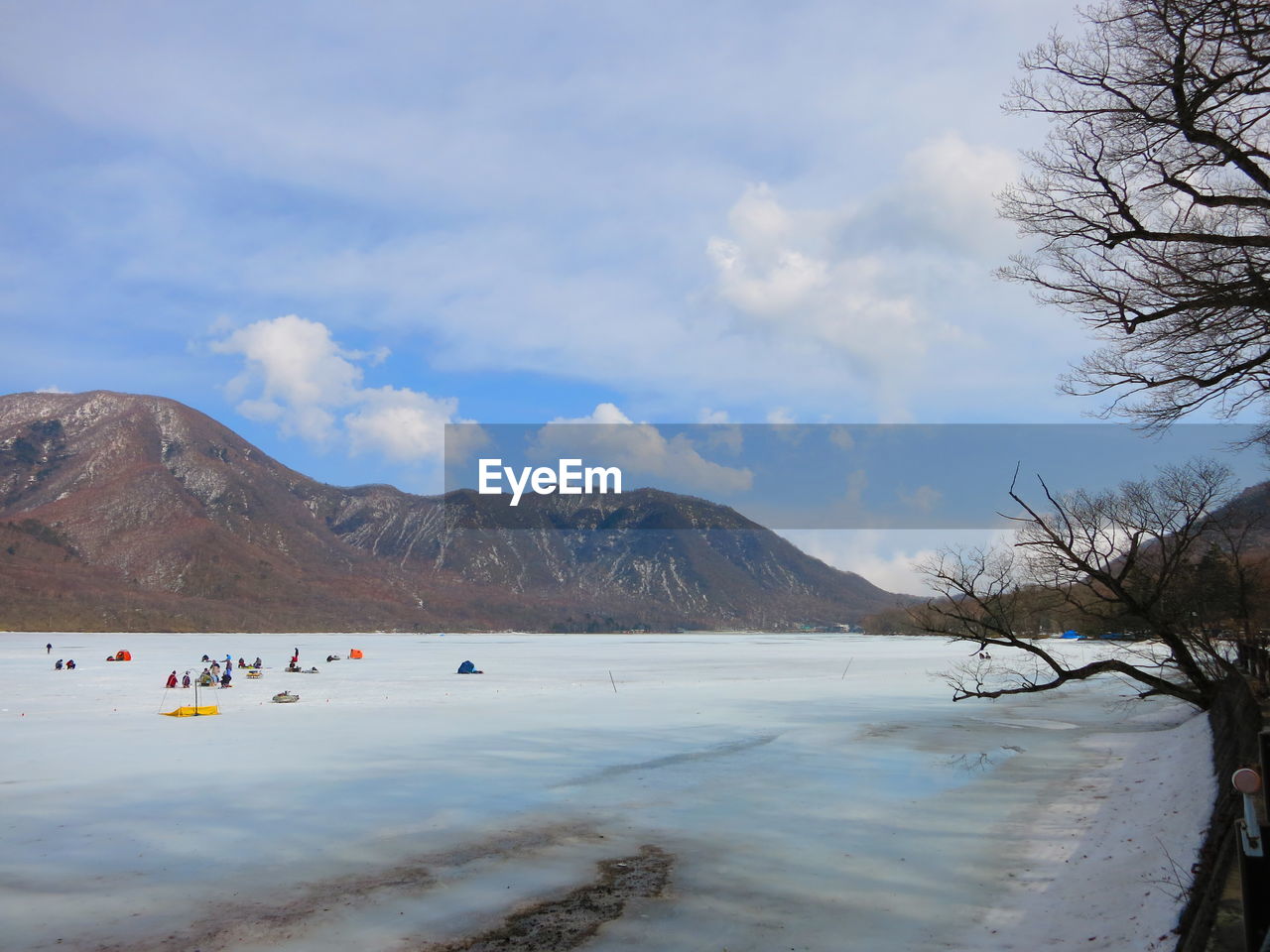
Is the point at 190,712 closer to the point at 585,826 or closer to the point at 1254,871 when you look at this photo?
the point at 585,826

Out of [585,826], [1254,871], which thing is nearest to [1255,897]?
[1254,871]

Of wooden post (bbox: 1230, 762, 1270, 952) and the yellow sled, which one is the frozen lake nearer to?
the yellow sled

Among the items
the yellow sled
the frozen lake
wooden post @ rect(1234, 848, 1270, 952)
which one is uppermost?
wooden post @ rect(1234, 848, 1270, 952)

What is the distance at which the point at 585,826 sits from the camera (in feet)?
38.0

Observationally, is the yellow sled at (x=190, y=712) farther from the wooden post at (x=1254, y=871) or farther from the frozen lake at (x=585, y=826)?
the wooden post at (x=1254, y=871)

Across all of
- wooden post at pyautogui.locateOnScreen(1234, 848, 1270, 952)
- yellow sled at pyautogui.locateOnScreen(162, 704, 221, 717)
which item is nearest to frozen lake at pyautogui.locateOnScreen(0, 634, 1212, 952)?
yellow sled at pyautogui.locateOnScreen(162, 704, 221, 717)

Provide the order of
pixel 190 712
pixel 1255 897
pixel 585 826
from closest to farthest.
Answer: pixel 1255 897, pixel 585 826, pixel 190 712

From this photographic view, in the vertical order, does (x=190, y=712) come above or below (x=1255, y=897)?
below

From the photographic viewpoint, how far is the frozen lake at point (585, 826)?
791 centimetres

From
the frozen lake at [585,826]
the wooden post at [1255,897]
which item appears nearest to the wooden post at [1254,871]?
the wooden post at [1255,897]

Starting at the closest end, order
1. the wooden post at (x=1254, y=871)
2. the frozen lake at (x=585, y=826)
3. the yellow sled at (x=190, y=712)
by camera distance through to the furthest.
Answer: the wooden post at (x=1254, y=871) < the frozen lake at (x=585, y=826) < the yellow sled at (x=190, y=712)

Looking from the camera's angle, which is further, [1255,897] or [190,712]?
[190,712]

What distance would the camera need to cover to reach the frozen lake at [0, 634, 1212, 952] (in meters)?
7.91

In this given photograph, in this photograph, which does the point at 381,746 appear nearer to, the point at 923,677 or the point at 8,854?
the point at 8,854
